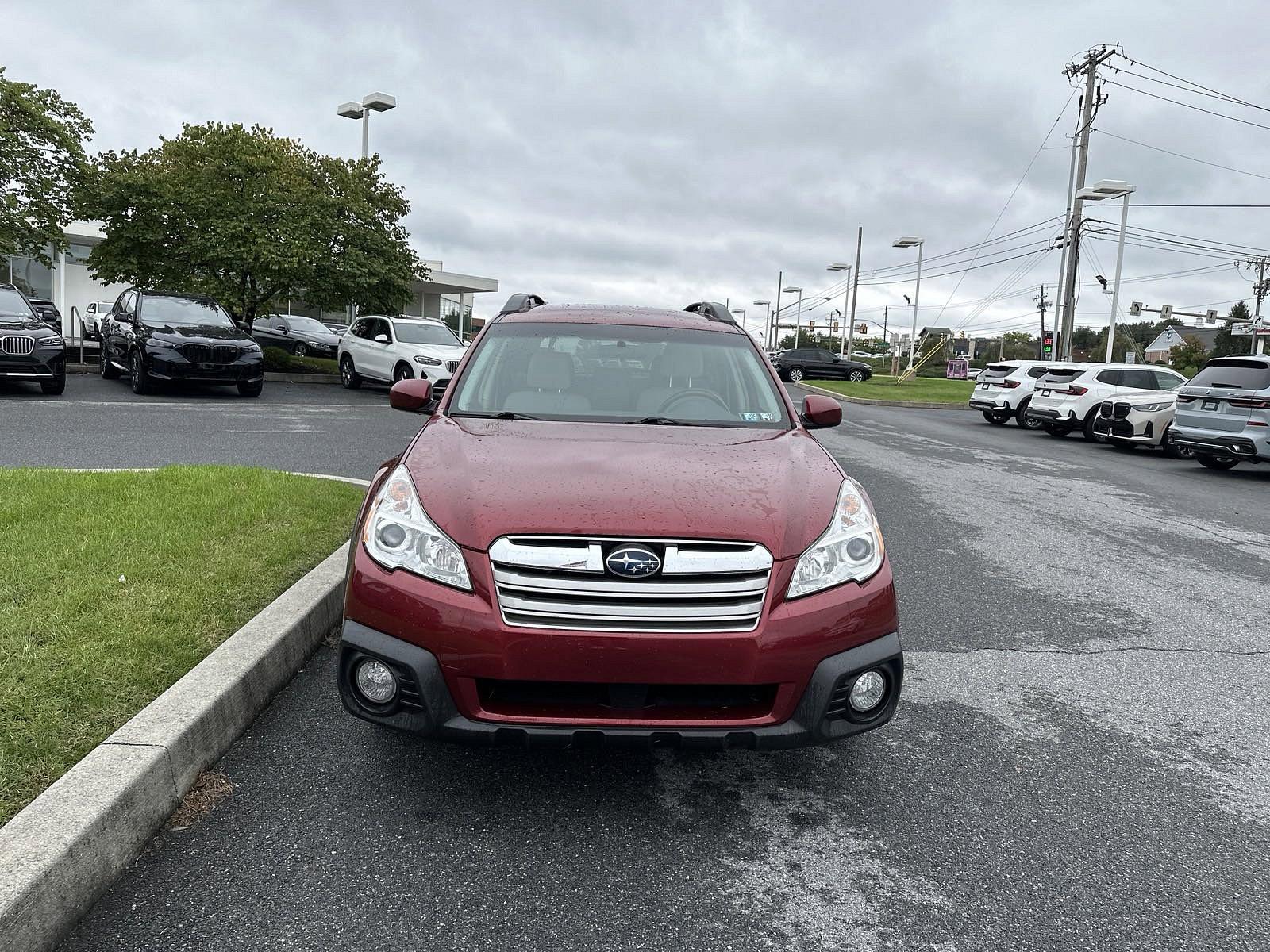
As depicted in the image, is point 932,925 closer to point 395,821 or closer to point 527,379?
point 395,821

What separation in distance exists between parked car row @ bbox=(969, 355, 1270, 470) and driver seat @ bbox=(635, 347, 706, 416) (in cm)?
1107

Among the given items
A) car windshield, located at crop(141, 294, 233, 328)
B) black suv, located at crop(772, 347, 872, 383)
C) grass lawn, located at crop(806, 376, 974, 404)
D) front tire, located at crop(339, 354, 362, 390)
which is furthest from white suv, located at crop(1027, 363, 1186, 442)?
black suv, located at crop(772, 347, 872, 383)

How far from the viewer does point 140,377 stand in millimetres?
16047

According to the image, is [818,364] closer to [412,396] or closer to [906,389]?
[906,389]

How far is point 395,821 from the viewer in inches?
114

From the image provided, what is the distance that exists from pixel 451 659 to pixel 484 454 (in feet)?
2.80

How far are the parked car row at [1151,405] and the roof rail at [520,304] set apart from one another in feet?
36.4

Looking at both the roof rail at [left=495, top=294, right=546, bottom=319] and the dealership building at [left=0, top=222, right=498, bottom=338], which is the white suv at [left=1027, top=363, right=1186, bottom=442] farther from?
the dealership building at [left=0, top=222, right=498, bottom=338]

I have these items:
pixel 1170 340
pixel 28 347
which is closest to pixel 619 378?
pixel 28 347

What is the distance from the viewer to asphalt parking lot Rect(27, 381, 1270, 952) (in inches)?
95.7

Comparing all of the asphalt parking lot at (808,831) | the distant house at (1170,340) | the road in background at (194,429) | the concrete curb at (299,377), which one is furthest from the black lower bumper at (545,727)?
the distant house at (1170,340)

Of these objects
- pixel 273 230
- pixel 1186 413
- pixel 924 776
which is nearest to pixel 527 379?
pixel 924 776

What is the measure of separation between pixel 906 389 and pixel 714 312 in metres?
34.3

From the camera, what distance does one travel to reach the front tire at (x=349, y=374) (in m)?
20.8
